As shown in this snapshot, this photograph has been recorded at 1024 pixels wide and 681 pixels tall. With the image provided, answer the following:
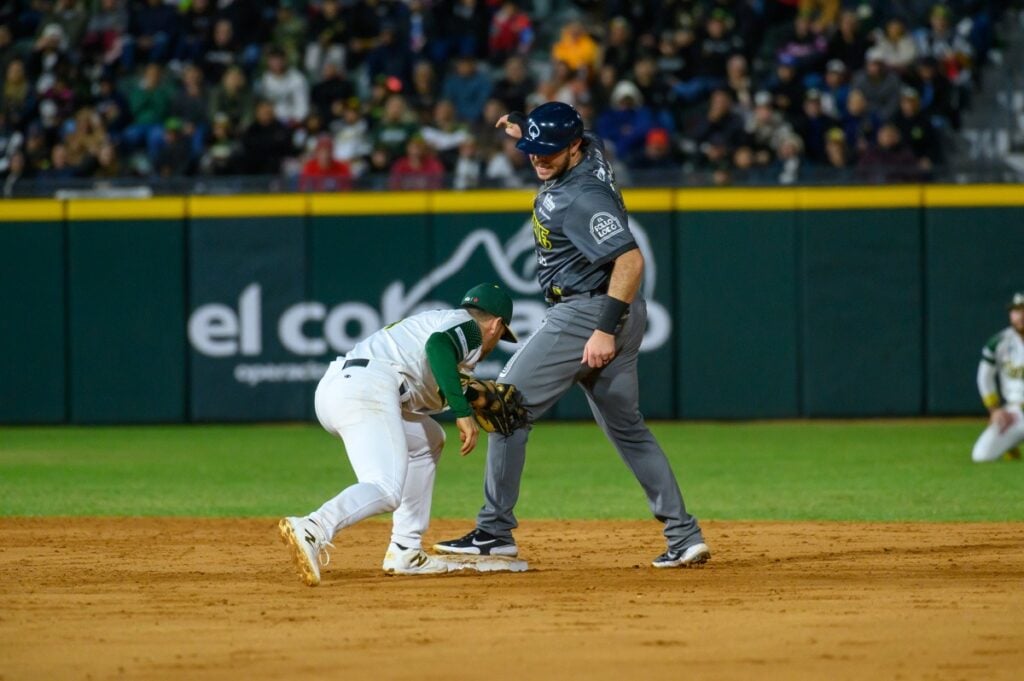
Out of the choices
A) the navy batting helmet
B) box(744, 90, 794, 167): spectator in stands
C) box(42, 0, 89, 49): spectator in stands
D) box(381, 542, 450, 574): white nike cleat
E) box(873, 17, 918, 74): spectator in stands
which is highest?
box(42, 0, 89, 49): spectator in stands

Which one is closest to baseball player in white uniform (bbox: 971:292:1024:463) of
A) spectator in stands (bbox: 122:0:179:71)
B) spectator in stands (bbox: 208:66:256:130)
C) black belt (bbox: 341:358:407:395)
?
black belt (bbox: 341:358:407:395)

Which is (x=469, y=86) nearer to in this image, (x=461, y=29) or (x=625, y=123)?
(x=461, y=29)

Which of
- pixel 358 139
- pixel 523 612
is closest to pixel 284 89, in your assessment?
pixel 358 139

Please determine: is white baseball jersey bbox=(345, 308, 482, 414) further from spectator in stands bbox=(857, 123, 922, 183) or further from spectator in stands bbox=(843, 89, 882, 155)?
spectator in stands bbox=(843, 89, 882, 155)

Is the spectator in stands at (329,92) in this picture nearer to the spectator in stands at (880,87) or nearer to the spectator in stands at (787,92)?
the spectator in stands at (787,92)

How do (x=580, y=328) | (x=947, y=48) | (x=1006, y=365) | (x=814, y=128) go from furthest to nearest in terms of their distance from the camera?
1. (x=947, y=48)
2. (x=814, y=128)
3. (x=1006, y=365)
4. (x=580, y=328)

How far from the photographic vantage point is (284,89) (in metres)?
17.3

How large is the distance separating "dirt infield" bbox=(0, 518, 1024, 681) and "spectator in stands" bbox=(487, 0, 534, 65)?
10508 millimetres

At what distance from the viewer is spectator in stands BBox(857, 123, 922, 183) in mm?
15164

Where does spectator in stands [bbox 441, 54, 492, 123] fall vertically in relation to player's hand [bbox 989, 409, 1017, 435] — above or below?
above

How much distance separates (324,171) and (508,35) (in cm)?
302

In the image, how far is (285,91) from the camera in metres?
17.3

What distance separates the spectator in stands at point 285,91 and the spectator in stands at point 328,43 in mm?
598

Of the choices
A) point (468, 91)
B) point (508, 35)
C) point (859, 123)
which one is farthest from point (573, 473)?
point (508, 35)
